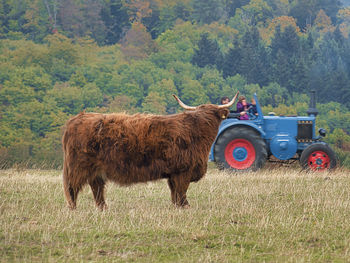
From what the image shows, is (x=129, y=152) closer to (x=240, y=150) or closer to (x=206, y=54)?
(x=240, y=150)

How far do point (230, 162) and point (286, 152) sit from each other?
1.57 metres

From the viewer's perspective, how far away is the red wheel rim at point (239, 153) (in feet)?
49.0

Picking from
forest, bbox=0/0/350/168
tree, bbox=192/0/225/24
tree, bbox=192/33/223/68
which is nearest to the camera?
forest, bbox=0/0/350/168

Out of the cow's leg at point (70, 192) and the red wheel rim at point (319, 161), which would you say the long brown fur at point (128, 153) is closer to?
the cow's leg at point (70, 192)

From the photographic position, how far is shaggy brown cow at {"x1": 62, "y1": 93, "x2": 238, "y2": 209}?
319 inches

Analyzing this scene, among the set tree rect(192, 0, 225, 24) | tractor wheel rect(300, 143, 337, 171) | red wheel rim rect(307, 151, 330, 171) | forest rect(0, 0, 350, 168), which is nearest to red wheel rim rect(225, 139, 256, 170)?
→ tractor wheel rect(300, 143, 337, 171)

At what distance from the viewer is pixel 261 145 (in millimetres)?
14844

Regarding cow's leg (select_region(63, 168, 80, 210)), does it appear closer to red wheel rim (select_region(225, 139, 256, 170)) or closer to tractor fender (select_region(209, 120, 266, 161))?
tractor fender (select_region(209, 120, 266, 161))

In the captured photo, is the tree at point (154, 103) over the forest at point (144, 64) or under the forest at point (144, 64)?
under

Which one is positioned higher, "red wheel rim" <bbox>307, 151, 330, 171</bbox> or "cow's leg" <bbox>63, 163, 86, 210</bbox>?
"cow's leg" <bbox>63, 163, 86, 210</bbox>

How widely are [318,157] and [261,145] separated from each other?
1.54 m

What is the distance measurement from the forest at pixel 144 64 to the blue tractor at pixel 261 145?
33.7 meters

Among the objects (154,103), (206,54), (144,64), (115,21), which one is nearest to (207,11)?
(115,21)

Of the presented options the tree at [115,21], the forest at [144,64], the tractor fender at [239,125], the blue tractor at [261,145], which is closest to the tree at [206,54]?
the forest at [144,64]
